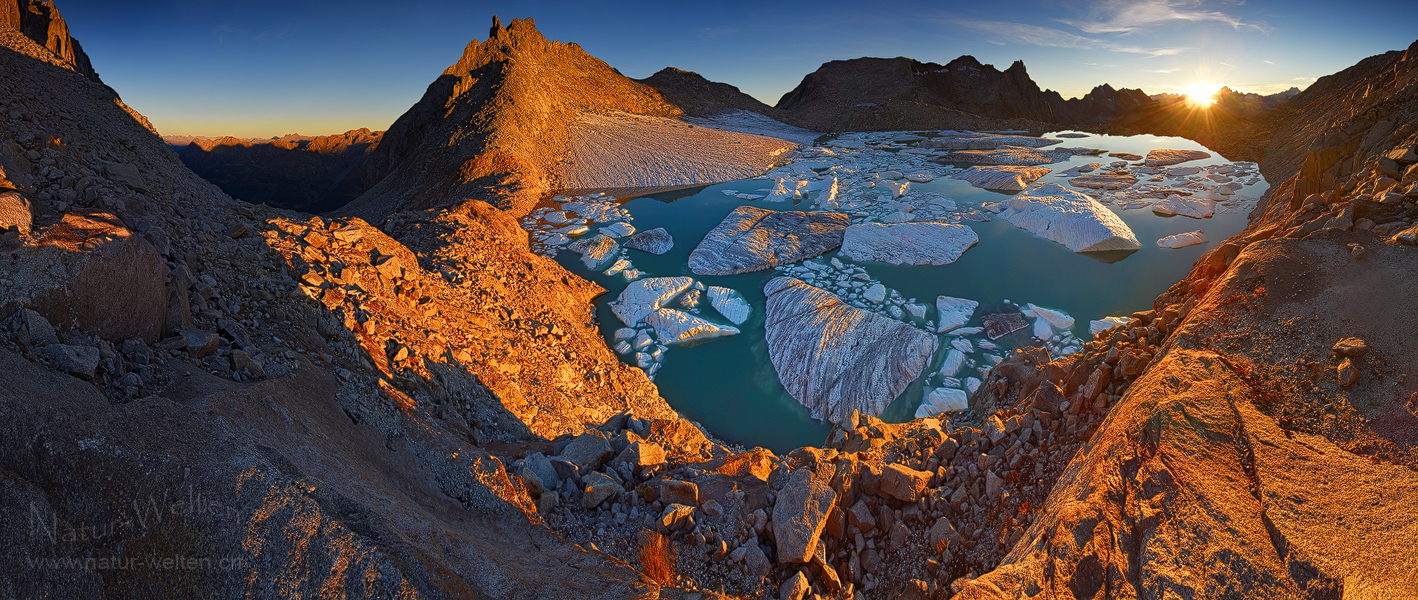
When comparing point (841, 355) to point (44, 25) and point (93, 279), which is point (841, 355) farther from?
point (44, 25)

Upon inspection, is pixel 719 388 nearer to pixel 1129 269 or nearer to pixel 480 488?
pixel 480 488

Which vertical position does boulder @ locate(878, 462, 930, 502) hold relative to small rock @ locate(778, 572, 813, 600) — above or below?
above

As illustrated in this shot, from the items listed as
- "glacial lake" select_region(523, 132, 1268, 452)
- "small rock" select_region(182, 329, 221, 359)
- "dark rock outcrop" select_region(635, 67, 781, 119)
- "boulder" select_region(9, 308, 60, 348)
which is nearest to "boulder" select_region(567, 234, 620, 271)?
"glacial lake" select_region(523, 132, 1268, 452)

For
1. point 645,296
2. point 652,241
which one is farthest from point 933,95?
point 645,296

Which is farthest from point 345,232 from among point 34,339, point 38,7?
point 38,7

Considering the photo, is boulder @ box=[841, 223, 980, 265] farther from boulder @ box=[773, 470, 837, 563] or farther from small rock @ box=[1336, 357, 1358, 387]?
boulder @ box=[773, 470, 837, 563]

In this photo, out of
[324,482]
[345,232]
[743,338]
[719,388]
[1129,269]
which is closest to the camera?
[324,482]

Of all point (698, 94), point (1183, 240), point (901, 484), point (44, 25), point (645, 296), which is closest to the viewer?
point (901, 484)
